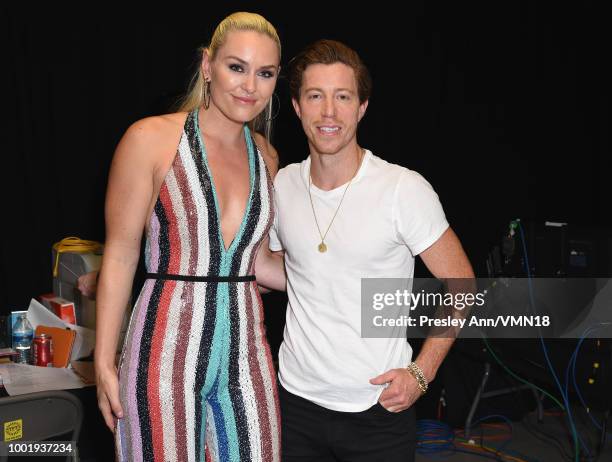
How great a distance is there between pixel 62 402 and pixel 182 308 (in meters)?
0.87

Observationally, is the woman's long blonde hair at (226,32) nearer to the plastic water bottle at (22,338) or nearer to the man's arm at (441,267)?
the man's arm at (441,267)

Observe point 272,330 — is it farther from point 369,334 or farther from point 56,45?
point 369,334

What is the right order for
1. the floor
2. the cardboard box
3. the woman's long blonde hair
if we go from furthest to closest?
the floor → the cardboard box → the woman's long blonde hair

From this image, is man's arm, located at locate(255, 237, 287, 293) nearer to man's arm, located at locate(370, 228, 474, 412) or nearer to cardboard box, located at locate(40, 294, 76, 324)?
man's arm, located at locate(370, 228, 474, 412)

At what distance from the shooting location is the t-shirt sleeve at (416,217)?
1.69m

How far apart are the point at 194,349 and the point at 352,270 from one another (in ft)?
1.35

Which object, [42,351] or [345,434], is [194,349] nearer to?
[345,434]

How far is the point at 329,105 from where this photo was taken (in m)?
1.72

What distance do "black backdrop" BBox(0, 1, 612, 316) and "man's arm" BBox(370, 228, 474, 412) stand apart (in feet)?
5.25

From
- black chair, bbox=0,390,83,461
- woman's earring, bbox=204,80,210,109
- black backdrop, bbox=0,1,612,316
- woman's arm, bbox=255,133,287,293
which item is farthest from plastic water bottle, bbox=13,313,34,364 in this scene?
woman's earring, bbox=204,80,210,109

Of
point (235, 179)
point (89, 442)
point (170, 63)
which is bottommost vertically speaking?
point (89, 442)

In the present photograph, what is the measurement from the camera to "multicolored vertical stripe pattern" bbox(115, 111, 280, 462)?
1.55 meters

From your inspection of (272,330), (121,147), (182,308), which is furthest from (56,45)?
(182,308)

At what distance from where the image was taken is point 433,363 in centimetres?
174
